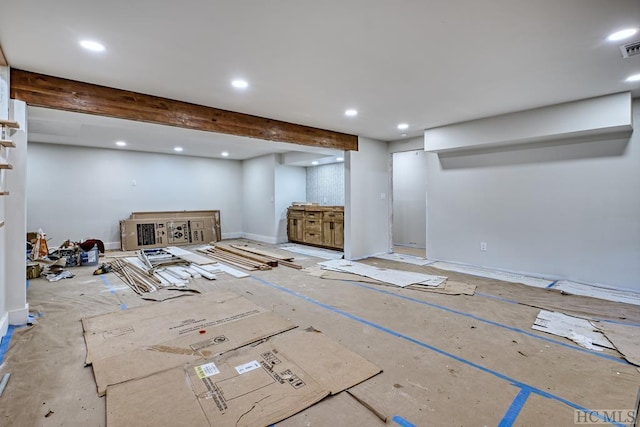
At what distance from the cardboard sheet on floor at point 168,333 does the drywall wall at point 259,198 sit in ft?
16.1

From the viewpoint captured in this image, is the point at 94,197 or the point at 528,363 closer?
the point at 528,363

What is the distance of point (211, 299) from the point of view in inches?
144

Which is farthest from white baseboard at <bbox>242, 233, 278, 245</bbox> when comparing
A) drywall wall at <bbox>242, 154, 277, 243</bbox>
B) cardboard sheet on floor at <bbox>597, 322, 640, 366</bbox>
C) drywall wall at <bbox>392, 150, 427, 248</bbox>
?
cardboard sheet on floor at <bbox>597, 322, 640, 366</bbox>

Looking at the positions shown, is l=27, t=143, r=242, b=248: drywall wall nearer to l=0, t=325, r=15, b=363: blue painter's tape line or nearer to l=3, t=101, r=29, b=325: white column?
l=3, t=101, r=29, b=325: white column

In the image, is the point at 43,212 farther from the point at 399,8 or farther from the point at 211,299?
the point at 399,8

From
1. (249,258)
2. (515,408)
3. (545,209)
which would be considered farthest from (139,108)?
(545,209)

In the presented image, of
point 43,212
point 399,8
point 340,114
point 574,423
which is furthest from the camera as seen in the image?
point 43,212

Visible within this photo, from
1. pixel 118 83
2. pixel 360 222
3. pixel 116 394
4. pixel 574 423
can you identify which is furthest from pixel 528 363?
pixel 118 83

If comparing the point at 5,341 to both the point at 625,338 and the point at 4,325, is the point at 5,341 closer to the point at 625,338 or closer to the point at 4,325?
the point at 4,325

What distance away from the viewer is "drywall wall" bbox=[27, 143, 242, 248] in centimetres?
657

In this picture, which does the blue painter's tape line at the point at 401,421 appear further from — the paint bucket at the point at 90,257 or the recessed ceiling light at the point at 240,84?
the paint bucket at the point at 90,257

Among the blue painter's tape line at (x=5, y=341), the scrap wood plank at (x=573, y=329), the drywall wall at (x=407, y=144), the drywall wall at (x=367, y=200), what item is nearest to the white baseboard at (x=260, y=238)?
the drywall wall at (x=367, y=200)

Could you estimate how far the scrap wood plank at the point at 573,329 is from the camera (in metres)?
2.52

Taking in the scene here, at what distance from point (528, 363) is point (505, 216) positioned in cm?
315
